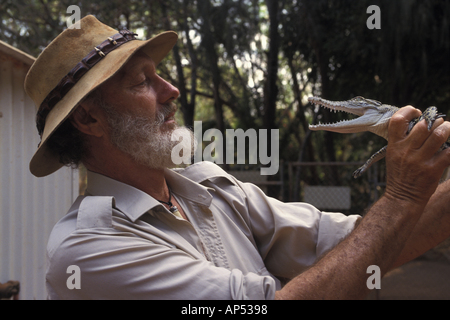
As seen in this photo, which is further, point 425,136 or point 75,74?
point 75,74

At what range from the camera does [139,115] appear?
181cm

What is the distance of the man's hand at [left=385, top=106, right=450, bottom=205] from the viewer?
1.36 m

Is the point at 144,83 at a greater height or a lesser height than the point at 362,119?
greater

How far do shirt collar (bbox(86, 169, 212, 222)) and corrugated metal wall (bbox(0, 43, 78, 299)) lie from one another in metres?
2.31

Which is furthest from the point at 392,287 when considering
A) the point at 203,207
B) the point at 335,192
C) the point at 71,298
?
the point at 71,298

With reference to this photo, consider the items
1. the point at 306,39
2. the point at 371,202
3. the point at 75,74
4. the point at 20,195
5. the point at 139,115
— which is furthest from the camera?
the point at 306,39

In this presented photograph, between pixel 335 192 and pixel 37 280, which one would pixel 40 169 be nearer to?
pixel 37 280

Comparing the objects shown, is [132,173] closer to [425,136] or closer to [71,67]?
[71,67]

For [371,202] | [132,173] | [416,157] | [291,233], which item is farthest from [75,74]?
[371,202]

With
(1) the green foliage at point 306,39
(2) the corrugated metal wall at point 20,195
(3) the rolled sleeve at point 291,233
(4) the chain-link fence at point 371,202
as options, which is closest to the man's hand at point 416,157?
(3) the rolled sleeve at point 291,233

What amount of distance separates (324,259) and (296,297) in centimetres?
17

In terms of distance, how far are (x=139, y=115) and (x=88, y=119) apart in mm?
273

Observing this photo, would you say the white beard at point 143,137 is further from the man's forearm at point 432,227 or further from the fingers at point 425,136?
the man's forearm at point 432,227

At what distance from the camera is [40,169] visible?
1.94 metres
